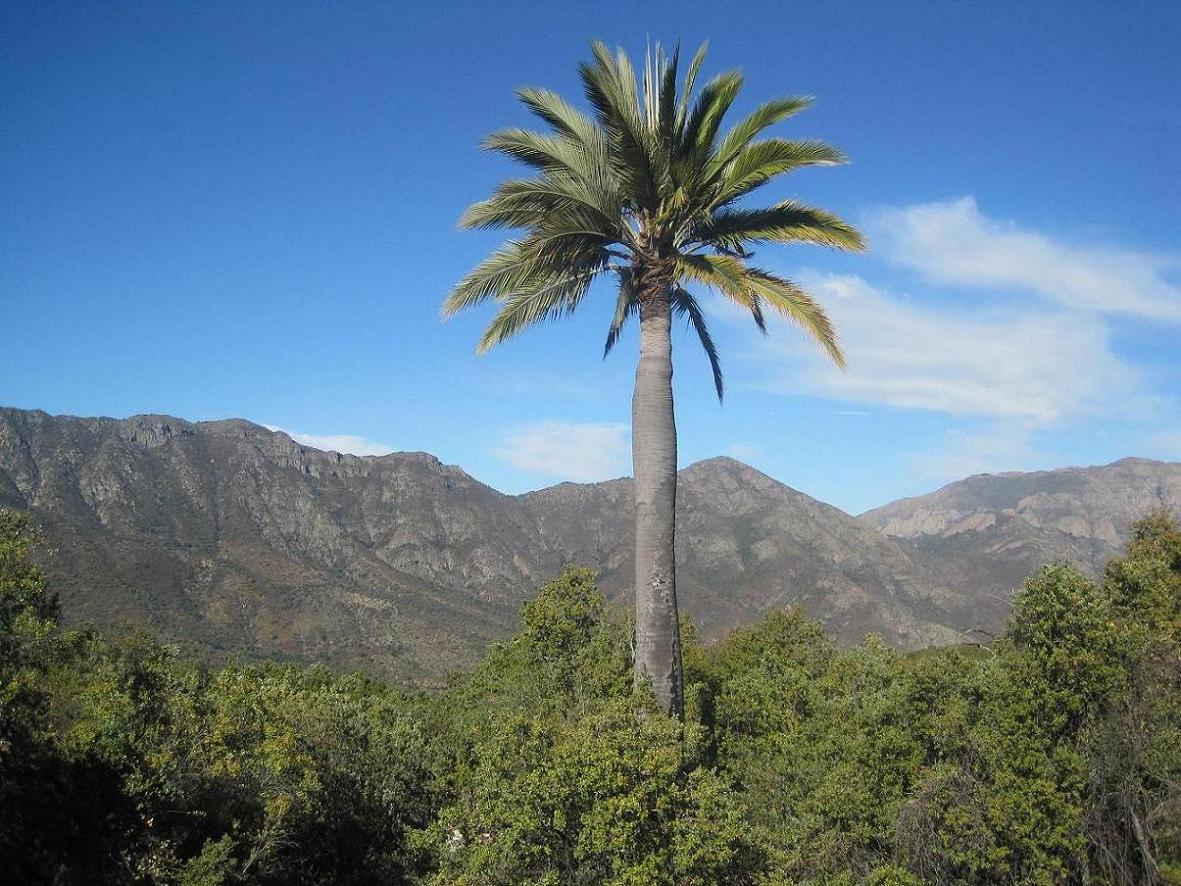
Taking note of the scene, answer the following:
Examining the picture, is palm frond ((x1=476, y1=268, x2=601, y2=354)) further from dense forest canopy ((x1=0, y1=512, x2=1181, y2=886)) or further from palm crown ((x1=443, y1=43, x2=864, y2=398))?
dense forest canopy ((x1=0, y1=512, x2=1181, y2=886))

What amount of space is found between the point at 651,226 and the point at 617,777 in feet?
19.5

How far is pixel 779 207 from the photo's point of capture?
9.32 metres

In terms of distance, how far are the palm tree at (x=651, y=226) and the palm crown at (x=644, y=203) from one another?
0.05 feet

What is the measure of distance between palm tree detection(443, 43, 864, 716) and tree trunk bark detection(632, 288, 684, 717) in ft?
0.05

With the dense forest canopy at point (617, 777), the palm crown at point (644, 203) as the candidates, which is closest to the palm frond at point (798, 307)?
the palm crown at point (644, 203)

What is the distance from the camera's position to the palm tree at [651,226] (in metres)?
8.67

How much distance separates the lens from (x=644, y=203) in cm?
921

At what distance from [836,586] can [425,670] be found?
11638cm

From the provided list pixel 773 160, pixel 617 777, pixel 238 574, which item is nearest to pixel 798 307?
pixel 773 160

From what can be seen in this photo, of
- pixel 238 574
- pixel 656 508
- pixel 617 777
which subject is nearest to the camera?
pixel 617 777

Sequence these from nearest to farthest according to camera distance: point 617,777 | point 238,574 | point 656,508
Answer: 1. point 617,777
2. point 656,508
3. point 238,574

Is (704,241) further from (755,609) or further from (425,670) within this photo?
(755,609)

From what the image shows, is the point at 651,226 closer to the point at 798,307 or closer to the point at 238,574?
the point at 798,307


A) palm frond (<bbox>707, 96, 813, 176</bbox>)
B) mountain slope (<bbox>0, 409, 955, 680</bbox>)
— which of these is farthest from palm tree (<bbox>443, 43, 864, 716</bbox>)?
mountain slope (<bbox>0, 409, 955, 680</bbox>)
